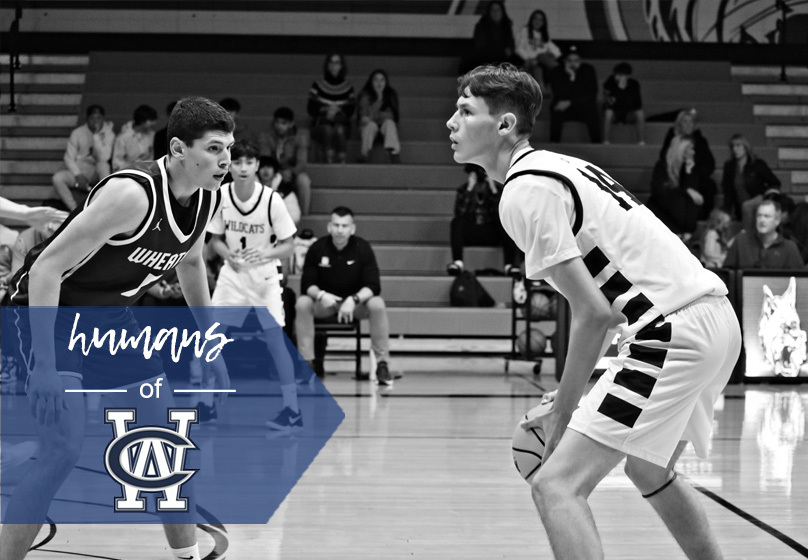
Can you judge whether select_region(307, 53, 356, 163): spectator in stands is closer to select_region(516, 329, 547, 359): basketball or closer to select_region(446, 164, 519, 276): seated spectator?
select_region(446, 164, 519, 276): seated spectator

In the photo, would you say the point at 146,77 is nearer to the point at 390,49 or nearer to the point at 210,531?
the point at 390,49

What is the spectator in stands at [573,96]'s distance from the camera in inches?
491

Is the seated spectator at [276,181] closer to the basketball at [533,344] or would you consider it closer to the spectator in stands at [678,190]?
the basketball at [533,344]

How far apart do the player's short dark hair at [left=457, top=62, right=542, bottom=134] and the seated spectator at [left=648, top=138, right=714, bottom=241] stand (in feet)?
27.7

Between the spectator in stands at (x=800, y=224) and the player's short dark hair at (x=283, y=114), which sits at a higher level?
the player's short dark hair at (x=283, y=114)

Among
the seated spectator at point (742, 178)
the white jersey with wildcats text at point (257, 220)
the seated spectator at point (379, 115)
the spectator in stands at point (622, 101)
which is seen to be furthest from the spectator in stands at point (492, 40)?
the white jersey with wildcats text at point (257, 220)

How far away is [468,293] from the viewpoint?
1012 centimetres

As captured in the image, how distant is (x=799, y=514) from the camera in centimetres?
409

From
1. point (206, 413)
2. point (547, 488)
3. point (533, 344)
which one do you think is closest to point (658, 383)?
point (547, 488)

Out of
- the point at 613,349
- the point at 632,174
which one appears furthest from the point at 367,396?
the point at 632,174

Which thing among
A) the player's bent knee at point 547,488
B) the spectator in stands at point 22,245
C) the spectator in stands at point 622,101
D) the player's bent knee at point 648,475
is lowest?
the player's bent knee at point 648,475

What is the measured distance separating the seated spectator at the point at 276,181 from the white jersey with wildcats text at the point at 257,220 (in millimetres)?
2428

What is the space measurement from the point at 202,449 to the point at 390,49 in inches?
413

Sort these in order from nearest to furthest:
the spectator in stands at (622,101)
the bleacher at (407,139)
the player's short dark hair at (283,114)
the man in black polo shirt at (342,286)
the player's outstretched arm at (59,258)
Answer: the player's outstretched arm at (59,258)
the man in black polo shirt at (342,286)
the bleacher at (407,139)
the player's short dark hair at (283,114)
the spectator in stands at (622,101)
